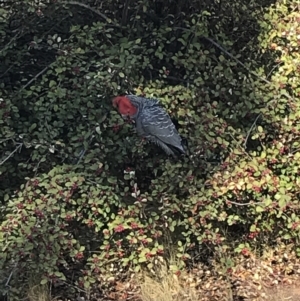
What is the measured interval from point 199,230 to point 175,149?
593 millimetres

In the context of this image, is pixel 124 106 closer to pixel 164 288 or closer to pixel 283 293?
pixel 164 288

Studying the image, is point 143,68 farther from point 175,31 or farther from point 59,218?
point 59,218

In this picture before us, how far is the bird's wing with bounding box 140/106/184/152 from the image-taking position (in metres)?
4.38

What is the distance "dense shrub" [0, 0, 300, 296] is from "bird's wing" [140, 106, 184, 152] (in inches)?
4.4

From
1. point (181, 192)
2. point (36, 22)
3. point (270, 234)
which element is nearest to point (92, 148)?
point (181, 192)

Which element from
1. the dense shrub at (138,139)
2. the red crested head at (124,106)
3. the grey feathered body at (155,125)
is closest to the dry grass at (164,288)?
the dense shrub at (138,139)

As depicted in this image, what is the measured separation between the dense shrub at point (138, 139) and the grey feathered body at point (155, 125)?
0.30 feet

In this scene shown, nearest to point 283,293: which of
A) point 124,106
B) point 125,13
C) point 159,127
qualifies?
point 159,127

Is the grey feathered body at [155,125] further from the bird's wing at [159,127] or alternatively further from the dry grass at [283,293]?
the dry grass at [283,293]

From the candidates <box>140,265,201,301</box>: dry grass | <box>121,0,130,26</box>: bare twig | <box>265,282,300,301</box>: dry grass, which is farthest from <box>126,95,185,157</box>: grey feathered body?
<box>265,282,300,301</box>: dry grass

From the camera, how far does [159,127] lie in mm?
4398

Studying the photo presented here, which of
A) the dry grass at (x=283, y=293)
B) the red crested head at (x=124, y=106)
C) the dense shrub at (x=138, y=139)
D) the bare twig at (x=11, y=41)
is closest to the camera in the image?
the dense shrub at (x=138, y=139)

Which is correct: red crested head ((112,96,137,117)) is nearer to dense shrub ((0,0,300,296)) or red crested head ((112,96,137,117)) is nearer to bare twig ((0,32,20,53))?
dense shrub ((0,0,300,296))

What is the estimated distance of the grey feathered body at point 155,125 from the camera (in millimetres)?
4383
